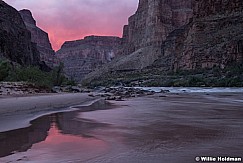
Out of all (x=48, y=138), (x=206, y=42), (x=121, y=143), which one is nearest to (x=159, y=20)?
(x=206, y=42)

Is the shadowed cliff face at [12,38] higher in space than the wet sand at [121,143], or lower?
higher

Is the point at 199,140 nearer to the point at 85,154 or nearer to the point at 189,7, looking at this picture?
the point at 85,154

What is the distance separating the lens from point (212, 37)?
251 ft

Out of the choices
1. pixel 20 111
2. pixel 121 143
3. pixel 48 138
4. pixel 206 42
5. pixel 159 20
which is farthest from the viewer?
pixel 159 20

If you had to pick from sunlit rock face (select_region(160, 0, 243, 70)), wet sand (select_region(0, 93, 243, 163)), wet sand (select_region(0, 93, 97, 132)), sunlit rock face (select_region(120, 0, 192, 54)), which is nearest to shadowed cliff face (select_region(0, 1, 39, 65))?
wet sand (select_region(0, 93, 97, 132))

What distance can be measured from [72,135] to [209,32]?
76548mm

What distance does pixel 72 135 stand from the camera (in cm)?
732

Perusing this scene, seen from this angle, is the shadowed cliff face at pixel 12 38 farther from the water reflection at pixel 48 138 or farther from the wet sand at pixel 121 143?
the wet sand at pixel 121 143

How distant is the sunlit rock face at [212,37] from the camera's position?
69.5 m

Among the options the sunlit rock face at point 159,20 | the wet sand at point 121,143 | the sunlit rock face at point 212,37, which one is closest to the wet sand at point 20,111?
the wet sand at point 121,143

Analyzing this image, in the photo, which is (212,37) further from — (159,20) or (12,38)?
(159,20)

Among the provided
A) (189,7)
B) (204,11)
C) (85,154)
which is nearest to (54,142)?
(85,154)

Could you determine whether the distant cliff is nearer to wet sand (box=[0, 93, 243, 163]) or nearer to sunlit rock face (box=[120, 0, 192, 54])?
sunlit rock face (box=[120, 0, 192, 54])

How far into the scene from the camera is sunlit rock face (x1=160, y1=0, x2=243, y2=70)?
69500 millimetres
